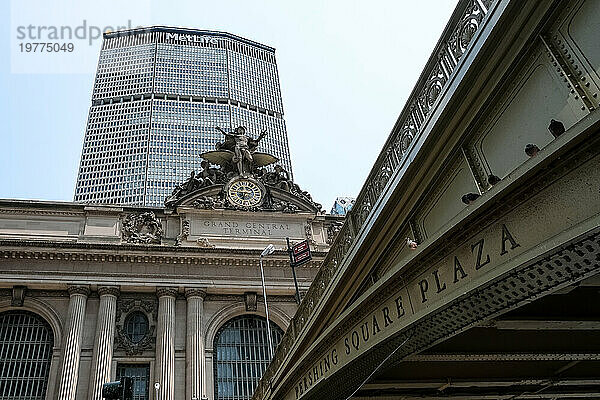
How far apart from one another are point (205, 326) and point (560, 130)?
76.2 ft

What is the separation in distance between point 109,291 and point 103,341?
2491mm

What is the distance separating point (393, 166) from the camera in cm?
798

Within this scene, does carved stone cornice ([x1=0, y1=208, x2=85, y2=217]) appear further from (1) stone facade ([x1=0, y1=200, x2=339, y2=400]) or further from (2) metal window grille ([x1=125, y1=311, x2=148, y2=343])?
(2) metal window grille ([x1=125, y1=311, x2=148, y2=343])

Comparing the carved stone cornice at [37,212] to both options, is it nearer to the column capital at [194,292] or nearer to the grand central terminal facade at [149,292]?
the grand central terminal facade at [149,292]

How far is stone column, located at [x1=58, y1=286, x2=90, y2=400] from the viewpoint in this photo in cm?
2233

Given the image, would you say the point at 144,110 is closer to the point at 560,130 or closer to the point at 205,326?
the point at 205,326

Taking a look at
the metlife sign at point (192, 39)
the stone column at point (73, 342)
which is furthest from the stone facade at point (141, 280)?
the metlife sign at point (192, 39)

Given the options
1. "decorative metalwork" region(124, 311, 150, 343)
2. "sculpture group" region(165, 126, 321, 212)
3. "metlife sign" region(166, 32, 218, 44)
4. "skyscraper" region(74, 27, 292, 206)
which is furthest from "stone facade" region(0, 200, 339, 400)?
"metlife sign" region(166, 32, 218, 44)

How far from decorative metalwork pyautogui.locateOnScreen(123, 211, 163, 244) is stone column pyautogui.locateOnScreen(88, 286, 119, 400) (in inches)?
123

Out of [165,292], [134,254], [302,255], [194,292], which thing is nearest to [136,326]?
[165,292]

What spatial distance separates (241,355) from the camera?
25.7m

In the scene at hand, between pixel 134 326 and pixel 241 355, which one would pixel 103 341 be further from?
pixel 241 355

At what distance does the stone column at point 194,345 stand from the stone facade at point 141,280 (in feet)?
0.16

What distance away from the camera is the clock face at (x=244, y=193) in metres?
29.8
